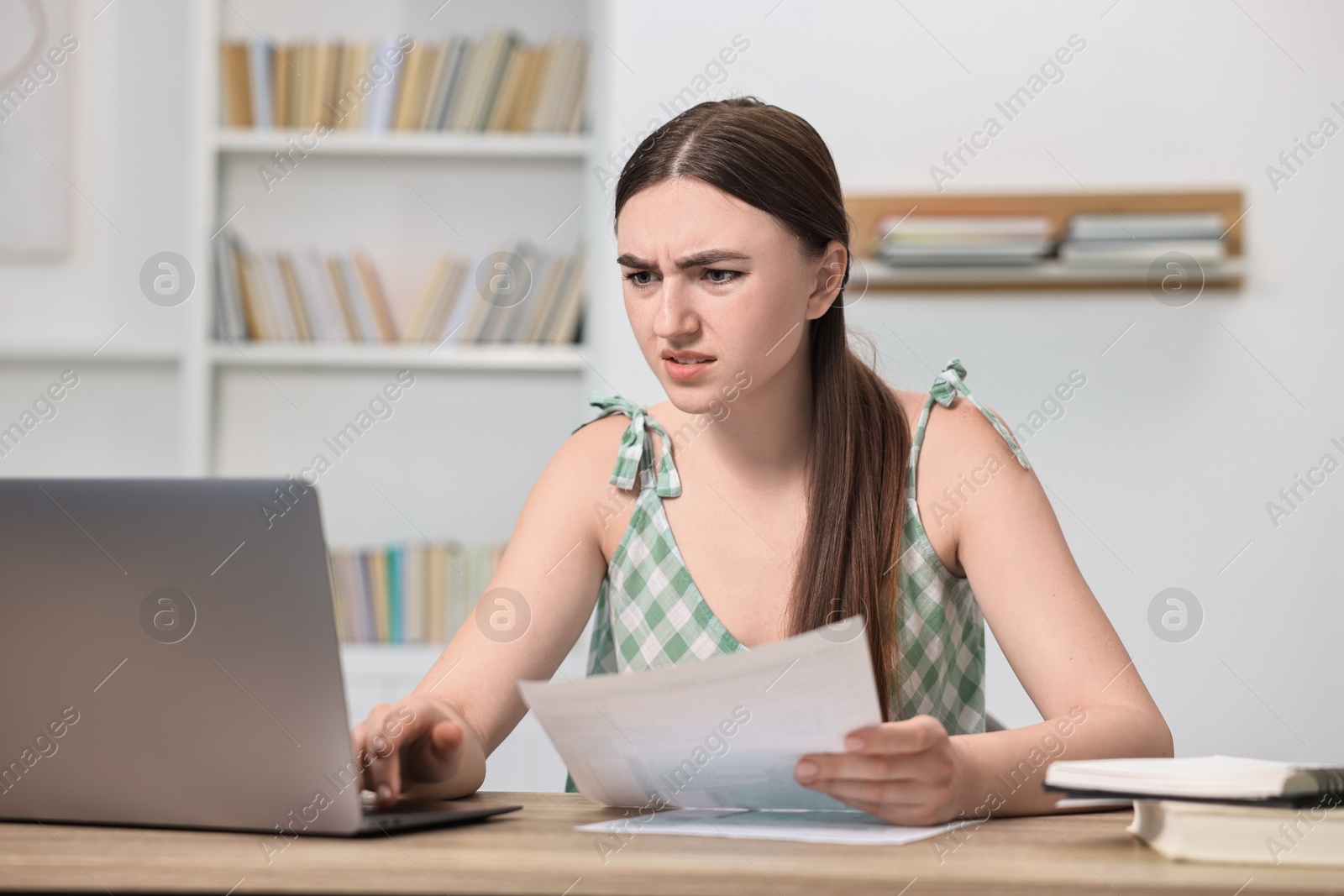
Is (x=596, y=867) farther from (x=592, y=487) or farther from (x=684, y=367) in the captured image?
(x=592, y=487)

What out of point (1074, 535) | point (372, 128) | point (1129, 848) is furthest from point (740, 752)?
point (372, 128)

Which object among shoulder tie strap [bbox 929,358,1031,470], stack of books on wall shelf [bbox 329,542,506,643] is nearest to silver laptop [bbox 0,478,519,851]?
shoulder tie strap [bbox 929,358,1031,470]

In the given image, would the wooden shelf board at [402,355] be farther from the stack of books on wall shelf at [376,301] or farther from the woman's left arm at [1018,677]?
the woman's left arm at [1018,677]

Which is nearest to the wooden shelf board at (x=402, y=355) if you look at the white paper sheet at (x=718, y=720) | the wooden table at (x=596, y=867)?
the white paper sheet at (x=718, y=720)

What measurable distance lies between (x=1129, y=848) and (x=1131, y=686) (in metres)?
0.35

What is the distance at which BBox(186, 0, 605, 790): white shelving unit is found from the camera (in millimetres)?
3287

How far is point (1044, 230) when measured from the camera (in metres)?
2.56

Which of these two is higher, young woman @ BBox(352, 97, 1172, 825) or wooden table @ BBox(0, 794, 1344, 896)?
young woman @ BBox(352, 97, 1172, 825)

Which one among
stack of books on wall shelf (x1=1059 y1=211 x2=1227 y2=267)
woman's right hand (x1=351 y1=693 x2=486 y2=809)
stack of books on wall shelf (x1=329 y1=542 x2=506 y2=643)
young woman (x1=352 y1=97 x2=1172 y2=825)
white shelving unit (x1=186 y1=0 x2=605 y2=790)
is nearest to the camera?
woman's right hand (x1=351 y1=693 x2=486 y2=809)

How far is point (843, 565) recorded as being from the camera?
137 centimetres

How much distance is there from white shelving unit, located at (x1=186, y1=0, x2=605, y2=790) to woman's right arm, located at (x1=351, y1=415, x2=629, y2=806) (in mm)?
1777

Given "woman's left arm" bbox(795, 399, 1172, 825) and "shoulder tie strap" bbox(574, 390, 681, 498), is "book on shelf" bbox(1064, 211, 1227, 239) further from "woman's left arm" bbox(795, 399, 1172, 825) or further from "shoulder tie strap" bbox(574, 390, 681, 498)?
"shoulder tie strap" bbox(574, 390, 681, 498)

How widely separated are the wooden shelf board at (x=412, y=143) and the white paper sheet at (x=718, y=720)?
97.0 inches

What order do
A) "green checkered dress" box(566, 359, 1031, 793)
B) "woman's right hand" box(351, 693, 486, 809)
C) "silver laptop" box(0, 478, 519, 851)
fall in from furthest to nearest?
"green checkered dress" box(566, 359, 1031, 793) → "woman's right hand" box(351, 693, 486, 809) → "silver laptop" box(0, 478, 519, 851)
